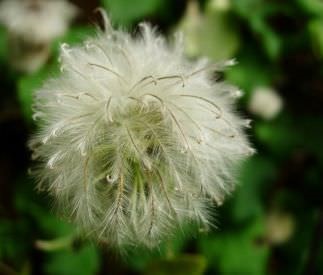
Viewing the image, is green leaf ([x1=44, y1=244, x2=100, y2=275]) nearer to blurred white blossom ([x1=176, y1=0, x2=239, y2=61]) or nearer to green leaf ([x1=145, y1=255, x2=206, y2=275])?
green leaf ([x1=145, y1=255, x2=206, y2=275])

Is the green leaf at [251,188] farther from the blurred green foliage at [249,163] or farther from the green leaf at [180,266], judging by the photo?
the green leaf at [180,266]

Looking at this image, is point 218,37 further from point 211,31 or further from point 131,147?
point 131,147

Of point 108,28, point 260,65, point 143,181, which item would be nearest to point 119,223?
point 143,181

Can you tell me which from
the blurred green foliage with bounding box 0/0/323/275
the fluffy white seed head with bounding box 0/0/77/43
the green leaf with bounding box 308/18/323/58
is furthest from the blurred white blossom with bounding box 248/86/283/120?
the fluffy white seed head with bounding box 0/0/77/43

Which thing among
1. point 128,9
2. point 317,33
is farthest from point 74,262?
point 317,33

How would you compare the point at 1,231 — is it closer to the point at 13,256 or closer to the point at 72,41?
the point at 13,256

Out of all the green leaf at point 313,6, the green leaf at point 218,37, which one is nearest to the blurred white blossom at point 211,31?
the green leaf at point 218,37
